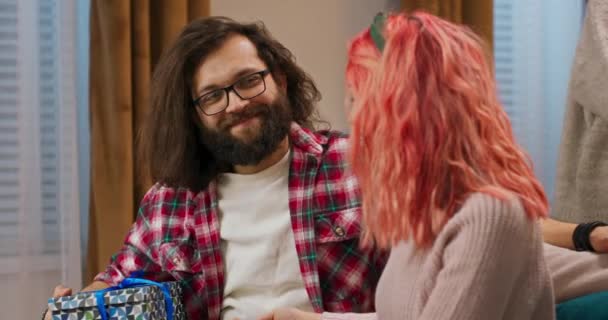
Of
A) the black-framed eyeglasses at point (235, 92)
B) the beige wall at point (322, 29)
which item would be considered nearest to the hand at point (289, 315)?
the black-framed eyeglasses at point (235, 92)

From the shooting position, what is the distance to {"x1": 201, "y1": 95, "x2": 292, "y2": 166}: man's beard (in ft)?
5.67

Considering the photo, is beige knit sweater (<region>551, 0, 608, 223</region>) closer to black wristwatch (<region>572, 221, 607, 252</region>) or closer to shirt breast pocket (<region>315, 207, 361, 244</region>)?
black wristwatch (<region>572, 221, 607, 252</region>)

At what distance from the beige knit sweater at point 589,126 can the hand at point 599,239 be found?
1.28 feet

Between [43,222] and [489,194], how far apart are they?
5.63 feet

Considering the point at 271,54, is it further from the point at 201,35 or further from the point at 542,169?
the point at 542,169

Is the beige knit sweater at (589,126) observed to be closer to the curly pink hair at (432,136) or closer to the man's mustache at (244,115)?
A: the man's mustache at (244,115)

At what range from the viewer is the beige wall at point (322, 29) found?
98.9 inches

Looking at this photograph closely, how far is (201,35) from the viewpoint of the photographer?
70.9 inches

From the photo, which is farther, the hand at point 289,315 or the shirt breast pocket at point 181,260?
the shirt breast pocket at point 181,260

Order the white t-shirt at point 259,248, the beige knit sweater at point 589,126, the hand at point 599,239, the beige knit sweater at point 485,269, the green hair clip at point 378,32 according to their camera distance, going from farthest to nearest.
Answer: the beige knit sweater at point 589,126, the white t-shirt at point 259,248, the hand at point 599,239, the green hair clip at point 378,32, the beige knit sweater at point 485,269

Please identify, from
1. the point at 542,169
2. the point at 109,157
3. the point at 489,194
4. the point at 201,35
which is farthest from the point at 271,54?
the point at 542,169

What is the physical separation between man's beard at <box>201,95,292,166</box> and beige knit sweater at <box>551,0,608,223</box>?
707 mm

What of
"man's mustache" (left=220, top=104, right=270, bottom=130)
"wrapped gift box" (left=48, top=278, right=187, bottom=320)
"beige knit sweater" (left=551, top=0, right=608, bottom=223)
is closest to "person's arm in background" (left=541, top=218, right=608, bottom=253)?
"beige knit sweater" (left=551, top=0, right=608, bottom=223)

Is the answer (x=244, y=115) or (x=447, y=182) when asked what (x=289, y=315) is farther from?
(x=447, y=182)
